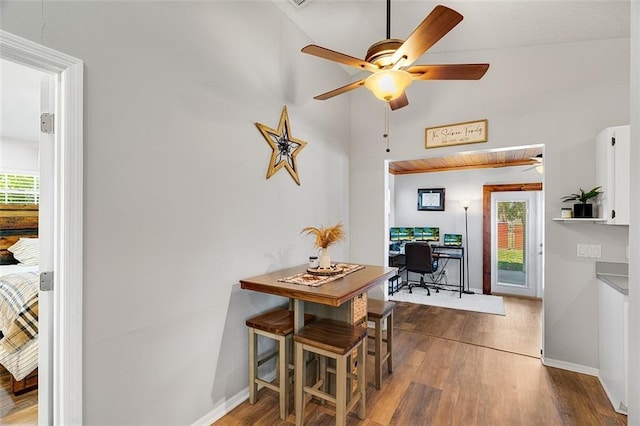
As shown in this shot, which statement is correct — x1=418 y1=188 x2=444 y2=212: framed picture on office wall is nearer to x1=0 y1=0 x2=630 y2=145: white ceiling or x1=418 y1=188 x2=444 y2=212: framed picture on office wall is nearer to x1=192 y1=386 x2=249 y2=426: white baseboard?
x1=0 y1=0 x2=630 y2=145: white ceiling

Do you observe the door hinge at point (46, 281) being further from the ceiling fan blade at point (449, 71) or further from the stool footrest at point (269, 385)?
the ceiling fan blade at point (449, 71)

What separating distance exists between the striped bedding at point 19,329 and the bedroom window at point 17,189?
286cm

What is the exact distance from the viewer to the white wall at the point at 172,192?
1.50 m

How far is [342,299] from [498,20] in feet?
9.23

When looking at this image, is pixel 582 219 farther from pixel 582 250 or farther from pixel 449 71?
pixel 449 71

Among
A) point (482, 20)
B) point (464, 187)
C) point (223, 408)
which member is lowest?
point (223, 408)

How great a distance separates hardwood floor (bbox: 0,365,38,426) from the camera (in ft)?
6.55

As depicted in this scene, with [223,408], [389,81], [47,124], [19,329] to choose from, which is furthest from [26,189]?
[389,81]

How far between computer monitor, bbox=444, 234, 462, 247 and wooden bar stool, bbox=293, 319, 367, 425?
4.59m

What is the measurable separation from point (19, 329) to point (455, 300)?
219 inches

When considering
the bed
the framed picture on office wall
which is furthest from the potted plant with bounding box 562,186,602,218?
the bed

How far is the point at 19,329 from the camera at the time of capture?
7.59 ft

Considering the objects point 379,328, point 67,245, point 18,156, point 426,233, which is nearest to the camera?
point 67,245

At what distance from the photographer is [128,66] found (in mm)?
1632
